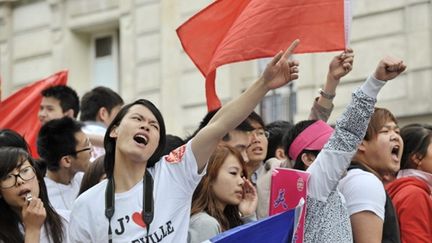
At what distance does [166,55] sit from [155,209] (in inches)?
435

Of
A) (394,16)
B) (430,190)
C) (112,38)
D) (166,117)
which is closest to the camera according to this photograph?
(430,190)

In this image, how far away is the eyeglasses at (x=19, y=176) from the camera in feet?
18.6

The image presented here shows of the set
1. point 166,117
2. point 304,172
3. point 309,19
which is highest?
point 309,19

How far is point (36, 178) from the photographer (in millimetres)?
5770

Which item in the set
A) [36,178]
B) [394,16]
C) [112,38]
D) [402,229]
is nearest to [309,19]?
[402,229]

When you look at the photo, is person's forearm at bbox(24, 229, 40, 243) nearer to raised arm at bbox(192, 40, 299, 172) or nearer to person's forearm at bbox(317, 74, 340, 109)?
raised arm at bbox(192, 40, 299, 172)

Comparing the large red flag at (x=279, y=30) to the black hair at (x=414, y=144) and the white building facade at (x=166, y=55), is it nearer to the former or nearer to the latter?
the black hair at (x=414, y=144)

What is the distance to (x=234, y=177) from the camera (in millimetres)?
5840

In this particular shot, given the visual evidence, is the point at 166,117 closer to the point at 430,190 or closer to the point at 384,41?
the point at 384,41

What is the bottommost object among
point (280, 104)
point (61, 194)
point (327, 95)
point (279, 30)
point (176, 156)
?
point (280, 104)

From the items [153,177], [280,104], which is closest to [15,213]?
[153,177]

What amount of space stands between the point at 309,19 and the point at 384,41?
23.3ft

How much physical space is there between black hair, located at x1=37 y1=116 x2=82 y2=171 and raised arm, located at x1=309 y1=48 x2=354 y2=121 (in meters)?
1.58

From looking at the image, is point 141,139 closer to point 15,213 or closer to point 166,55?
point 15,213
